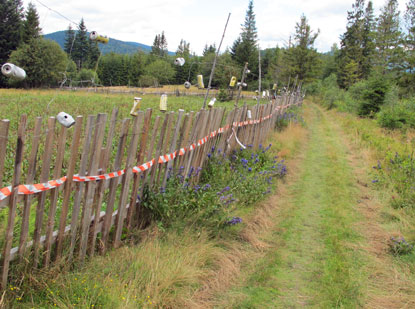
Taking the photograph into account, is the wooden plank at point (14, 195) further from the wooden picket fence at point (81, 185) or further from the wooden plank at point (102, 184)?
the wooden plank at point (102, 184)

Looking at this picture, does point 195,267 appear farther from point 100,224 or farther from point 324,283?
point 324,283

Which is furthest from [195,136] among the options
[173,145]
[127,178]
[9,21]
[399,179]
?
[399,179]

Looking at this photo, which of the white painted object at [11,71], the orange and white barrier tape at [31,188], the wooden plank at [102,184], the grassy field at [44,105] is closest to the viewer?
the orange and white barrier tape at [31,188]

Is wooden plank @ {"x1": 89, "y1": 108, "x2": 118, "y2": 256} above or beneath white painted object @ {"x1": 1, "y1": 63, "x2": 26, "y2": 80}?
beneath

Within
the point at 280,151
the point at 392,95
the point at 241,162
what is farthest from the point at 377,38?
the point at 241,162

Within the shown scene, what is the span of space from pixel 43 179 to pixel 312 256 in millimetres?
3199

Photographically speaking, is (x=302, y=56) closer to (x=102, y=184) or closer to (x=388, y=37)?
(x=388, y=37)

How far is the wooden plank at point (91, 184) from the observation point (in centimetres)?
298

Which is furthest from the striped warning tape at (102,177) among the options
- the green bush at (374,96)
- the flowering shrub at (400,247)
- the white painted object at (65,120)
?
the green bush at (374,96)

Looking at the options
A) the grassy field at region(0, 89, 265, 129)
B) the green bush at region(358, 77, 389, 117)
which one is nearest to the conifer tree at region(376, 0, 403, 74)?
A: the green bush at region(358, 77, 389, 117)

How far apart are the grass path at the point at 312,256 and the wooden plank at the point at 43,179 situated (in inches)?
65.4

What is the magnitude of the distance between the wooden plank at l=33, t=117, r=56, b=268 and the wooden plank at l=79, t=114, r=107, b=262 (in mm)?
444

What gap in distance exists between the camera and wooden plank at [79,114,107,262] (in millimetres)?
2979

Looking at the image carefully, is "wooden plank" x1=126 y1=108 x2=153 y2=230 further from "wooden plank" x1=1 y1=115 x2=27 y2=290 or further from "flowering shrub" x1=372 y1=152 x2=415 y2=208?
"flowering shrub" x1=372 y1=152 x2=415 y2=208
